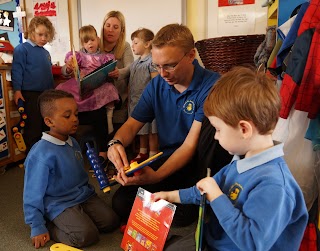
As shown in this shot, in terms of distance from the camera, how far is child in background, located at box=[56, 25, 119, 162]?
2.12 m

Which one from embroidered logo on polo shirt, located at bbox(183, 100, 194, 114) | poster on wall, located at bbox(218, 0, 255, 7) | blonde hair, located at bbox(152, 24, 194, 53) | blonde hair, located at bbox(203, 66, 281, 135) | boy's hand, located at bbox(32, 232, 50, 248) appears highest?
poster on wall, located at bbox(218, 0, 255, 7)

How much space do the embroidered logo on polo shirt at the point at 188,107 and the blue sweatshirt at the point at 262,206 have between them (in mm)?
527

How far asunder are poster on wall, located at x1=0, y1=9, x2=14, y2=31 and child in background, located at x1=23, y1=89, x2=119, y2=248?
2057 mm

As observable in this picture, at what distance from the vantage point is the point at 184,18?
260 cm

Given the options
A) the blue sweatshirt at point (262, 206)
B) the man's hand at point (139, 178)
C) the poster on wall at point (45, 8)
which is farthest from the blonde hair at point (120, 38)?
the blue sweatshirt at point (262, 206)

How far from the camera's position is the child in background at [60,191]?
122 centimetres

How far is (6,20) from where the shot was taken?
3.03m

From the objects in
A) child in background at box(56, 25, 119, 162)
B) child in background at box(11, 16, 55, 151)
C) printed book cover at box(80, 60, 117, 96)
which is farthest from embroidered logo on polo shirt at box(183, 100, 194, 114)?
child in background at box(11, 16, 55, 151)

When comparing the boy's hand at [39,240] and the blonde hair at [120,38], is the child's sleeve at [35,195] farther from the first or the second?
the blonde hair at [120,38]

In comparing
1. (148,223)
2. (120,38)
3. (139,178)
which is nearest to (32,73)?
(120,38)

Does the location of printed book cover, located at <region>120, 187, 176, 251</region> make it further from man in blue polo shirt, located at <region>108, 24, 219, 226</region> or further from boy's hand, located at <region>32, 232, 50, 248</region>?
boy's hand, located at <region>32, 232, 50, 248</region>

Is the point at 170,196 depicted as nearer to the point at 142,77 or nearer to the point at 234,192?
the point at 234,192

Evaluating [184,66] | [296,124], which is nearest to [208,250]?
[296,124]

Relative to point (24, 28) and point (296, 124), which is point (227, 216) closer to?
point (296, 124)
